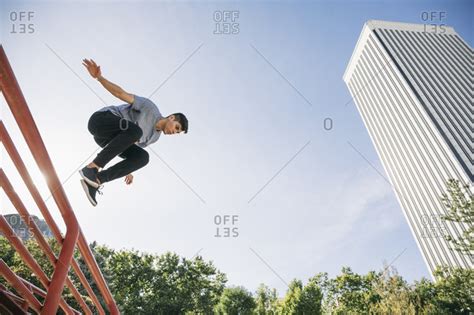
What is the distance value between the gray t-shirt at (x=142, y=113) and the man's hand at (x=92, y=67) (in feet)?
1.40

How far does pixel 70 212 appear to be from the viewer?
1.84m

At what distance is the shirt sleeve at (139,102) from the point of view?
112 inches

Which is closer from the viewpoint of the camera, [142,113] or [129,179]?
[142,113]

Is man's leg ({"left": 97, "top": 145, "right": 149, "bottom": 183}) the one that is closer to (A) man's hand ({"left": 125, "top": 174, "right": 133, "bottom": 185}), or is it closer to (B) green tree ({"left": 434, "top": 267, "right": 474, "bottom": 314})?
(A) man's hand ({"left": 125, "top": 174, "right": 133, "bottom": 185})

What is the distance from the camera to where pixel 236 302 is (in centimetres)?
3125

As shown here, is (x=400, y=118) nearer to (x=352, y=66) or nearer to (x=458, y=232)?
(x=352, y=66)

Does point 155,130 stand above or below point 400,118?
below

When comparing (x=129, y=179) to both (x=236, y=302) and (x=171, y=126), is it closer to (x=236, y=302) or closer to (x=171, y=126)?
(x=171, y=126)

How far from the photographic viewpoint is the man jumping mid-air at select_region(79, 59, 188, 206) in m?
2.54

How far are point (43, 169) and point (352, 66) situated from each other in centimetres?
6975

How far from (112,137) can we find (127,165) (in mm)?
314

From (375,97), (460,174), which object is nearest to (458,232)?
(460,174)

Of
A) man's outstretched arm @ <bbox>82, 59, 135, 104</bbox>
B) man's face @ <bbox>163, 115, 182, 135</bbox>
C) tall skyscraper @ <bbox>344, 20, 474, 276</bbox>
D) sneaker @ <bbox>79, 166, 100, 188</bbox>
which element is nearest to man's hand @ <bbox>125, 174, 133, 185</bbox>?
man's face @ <bbox>163, 115, 182, 135</bbox>

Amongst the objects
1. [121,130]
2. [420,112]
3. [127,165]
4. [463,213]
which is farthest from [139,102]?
[420,112]
